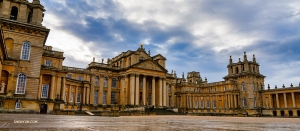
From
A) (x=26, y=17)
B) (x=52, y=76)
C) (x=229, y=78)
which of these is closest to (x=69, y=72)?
(x=52, y=76)

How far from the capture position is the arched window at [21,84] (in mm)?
25342

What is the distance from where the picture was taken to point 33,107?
2475cm

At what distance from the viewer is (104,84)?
49.8 m

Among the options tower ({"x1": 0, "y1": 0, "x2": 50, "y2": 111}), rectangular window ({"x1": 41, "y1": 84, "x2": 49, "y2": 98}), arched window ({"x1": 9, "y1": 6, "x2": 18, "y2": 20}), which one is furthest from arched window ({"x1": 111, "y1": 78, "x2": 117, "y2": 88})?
arched window ({"x1": 9, "y1": 6, "x2": 18, "y2": 20})

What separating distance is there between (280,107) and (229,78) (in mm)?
15550

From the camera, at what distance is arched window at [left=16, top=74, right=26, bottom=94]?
25.3 m

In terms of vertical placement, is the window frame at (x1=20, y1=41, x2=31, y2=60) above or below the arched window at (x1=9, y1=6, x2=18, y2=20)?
below

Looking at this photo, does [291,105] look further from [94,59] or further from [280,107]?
[94,59]

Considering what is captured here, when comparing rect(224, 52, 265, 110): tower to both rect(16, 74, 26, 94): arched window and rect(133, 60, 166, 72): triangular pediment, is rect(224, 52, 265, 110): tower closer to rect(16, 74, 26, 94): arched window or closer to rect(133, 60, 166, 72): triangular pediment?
rect(133, 60, 166, 72): triangular pediment

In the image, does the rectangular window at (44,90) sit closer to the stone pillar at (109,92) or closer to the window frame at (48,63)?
the window frame at (48,63)

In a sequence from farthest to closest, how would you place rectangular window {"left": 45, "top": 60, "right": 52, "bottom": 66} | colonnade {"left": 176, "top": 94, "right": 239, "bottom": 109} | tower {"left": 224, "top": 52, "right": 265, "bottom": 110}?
colonnade {"left": 176, "top": 94, "right": 239, "bottom": 109} < tower {"left": 224, "top": 52, "right": 265, "bottom": 110} < rectangular window {"left": 45, "top": 60, "right": 52, "bottom": 66}

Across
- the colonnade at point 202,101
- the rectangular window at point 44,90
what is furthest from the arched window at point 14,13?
the colonnade at point 202,101

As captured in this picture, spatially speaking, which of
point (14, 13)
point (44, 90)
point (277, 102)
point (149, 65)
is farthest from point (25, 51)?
point (277, 102)

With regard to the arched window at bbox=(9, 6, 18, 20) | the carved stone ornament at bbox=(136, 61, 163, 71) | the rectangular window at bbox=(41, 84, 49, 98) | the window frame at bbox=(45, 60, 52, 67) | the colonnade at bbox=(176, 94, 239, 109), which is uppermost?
the arched window at bbox=(9, 6, 18, 20)
